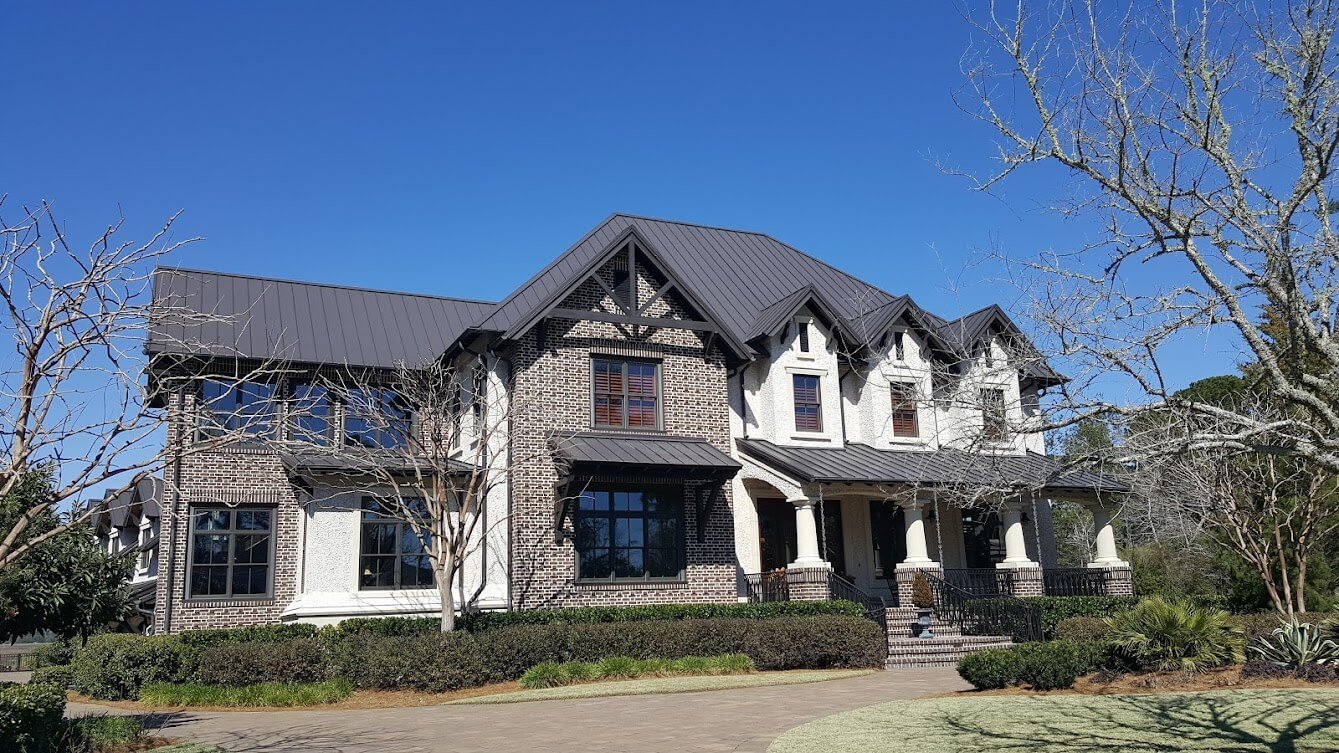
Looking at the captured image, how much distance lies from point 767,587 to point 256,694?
11573 mm

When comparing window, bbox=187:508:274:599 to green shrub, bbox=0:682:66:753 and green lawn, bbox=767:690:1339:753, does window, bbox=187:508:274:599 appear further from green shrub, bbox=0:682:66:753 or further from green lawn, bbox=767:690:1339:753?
green lawn, bbox=767:690:1339:753

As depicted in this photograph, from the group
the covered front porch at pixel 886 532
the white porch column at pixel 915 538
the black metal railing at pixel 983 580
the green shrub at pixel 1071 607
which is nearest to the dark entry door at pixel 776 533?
the covered front porch at pixel 886 532

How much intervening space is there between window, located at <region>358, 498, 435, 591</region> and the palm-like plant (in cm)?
1448

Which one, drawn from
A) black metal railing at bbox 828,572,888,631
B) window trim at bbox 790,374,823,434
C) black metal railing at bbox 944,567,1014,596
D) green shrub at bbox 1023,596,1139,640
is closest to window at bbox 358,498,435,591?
black metal railing at bbox 828,572,888,631

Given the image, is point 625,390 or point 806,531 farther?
point 625,390

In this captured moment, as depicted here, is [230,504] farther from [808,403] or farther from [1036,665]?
[1036,665]

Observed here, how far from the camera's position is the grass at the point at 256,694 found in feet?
56.2

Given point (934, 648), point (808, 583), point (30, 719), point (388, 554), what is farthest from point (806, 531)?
point (30, 719)

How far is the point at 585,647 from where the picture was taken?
19.5 m

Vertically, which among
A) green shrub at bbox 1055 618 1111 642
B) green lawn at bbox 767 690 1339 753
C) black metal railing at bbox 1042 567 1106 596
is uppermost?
black metal railing at bbox 1042 567 1106 596

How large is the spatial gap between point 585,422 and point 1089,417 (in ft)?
50.5

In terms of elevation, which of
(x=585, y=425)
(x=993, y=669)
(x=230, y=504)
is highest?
(x=585, y=425)

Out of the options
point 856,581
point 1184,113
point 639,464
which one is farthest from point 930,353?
point 1184,113

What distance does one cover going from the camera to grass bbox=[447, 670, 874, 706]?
16641 mm
